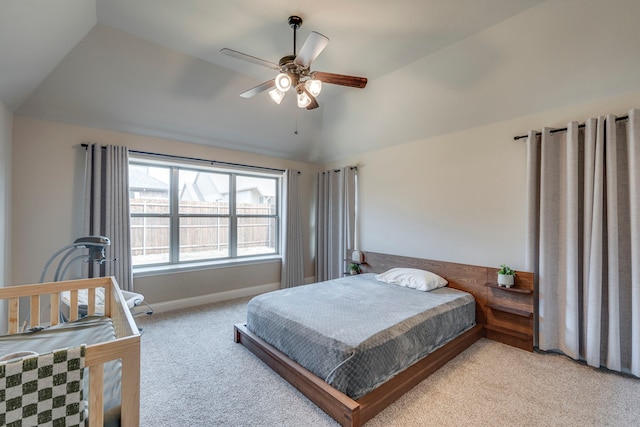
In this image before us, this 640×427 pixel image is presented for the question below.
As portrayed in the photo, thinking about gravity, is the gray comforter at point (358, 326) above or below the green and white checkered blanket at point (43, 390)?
below

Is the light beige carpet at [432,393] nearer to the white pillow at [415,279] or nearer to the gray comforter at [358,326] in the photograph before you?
the gray comforter at [358,326]

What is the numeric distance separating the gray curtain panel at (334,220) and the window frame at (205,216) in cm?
76

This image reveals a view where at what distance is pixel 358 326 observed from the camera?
210cm

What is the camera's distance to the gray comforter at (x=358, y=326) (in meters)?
1.84

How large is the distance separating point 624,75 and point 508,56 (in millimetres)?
882

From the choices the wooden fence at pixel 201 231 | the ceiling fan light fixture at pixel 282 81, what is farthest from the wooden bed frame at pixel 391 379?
the ceiling fan light fixture at pixel 282 81

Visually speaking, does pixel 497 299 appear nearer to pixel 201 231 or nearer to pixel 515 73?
pixel 515 73

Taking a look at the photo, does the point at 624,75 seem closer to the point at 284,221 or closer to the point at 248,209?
the point at 284,221

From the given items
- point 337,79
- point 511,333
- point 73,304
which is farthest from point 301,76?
point 511,333

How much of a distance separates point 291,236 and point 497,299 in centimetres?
316

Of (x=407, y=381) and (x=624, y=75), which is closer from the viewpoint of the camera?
(x=407, y=381)

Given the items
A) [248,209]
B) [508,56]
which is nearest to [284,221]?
[248,209]

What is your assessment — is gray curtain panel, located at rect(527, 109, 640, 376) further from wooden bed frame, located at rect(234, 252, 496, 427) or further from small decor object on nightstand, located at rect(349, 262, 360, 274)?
small decor object on nightstand, located at rect(349, 262, 360, 274)

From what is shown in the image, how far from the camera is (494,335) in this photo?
2980 mm
